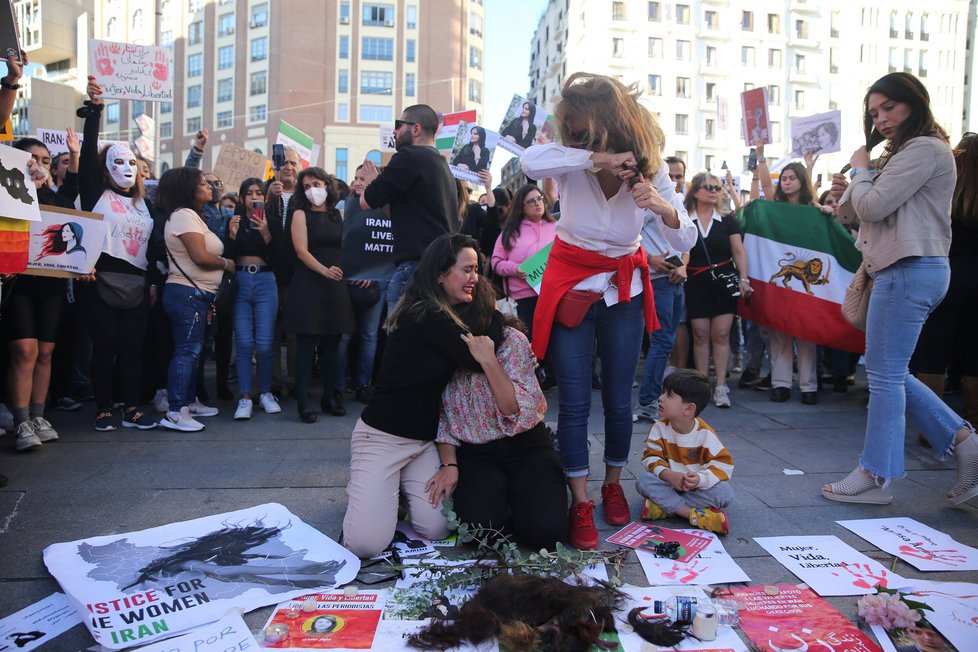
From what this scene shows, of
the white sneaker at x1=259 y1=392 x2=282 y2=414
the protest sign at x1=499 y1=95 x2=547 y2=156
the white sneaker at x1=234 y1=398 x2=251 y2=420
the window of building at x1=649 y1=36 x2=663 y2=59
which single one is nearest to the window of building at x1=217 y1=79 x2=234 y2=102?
the window of building at x1=649 y1=36 x2=663 y2=59

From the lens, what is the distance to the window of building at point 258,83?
160 ft

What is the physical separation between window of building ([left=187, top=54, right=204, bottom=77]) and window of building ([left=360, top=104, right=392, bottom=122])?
41.8 ft

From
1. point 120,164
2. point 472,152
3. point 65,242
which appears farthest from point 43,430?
point 472,152

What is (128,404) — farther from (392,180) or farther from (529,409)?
(529,409)

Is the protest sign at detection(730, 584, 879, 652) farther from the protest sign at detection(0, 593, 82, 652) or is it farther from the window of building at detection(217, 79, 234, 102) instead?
the window of building at detection(217, 79, 234, 102)

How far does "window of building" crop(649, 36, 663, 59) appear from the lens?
2079 inches

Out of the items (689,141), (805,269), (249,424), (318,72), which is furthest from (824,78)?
(249,424)

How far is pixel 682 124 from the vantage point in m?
51.9

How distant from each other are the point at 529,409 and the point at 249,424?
2.90 metres

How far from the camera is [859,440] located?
5059mm

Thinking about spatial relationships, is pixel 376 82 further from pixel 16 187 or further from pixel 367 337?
pixel 16 187

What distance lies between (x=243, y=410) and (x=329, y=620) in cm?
341

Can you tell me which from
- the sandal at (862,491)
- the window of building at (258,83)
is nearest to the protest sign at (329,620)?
the sandal at (862,491)

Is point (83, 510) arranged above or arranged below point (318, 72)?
below
